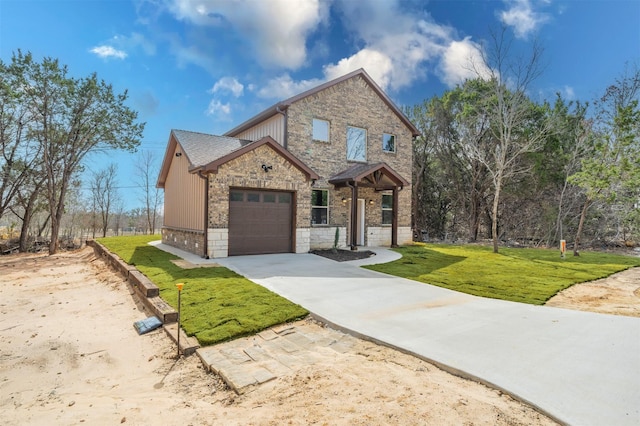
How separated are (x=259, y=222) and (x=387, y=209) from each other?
7.23 m

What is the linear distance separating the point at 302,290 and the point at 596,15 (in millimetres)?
15000

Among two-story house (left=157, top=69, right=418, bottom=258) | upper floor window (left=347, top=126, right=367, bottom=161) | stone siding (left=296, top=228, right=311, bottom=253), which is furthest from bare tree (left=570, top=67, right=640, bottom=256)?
stone siding (left=296, top=228, right=311, bottom=253)

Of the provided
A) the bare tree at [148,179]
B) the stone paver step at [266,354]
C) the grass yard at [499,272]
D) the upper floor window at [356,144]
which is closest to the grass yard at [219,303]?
the stone paver step at [266,354]

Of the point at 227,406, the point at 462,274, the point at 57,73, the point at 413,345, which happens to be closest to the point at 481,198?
the point at 462,274

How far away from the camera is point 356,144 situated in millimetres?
15789

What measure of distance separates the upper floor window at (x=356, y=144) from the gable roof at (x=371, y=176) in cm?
60

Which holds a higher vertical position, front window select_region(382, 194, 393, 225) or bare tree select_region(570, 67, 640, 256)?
bare tree select_region(570, 67, 640, 256)

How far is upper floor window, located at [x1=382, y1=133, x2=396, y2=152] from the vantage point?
16750mm

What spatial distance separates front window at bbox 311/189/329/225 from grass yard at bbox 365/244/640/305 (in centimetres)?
382

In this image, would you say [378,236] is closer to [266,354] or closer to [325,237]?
[325,237]

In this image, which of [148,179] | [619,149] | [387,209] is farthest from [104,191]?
[619,149]

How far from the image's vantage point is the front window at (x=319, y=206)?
1420 cm

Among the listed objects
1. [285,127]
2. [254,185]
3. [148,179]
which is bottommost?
[254,185]

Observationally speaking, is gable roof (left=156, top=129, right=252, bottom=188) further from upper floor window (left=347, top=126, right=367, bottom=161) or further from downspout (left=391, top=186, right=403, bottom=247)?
downspout (left=391, top=186, right=403, bottom=247)
